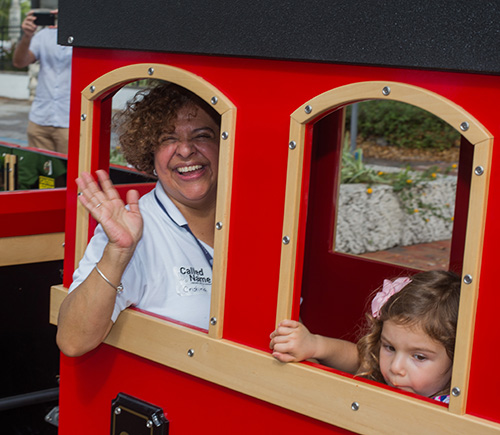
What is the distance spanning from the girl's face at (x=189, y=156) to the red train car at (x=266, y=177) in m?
0.19

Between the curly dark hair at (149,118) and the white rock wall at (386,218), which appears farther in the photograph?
the white rock wall at (386,218)

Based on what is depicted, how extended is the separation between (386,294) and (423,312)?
0.63 feet

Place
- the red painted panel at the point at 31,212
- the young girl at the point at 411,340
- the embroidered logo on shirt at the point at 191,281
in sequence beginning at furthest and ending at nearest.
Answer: the red painted panel at the point at 31,212 → the embroidered logo on shirt at the point at 191,281 → the young girl at the point at 411,340

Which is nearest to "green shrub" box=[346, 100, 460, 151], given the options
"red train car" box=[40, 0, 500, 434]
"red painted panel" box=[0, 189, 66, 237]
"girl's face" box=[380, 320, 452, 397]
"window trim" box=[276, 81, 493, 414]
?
"red painted panel" box=[0, 189, 66, 237]

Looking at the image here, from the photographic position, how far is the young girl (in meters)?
1.80

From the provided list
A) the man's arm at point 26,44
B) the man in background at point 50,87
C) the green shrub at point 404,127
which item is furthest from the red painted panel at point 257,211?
the green shrub at point 404,127

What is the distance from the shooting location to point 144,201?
2287mm

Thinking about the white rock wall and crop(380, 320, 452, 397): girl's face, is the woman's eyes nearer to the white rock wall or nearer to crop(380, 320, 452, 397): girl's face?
crop(380, 320, 452, 397): girl's face

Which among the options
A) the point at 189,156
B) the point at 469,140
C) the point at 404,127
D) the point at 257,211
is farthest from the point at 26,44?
the point at 404,127

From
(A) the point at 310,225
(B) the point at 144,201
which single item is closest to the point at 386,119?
(A) the point at 310,225

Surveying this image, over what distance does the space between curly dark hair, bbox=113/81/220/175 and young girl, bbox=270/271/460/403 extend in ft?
2.54

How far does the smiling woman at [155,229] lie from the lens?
2037 mm

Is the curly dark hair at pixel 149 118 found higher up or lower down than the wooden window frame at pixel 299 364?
higher up

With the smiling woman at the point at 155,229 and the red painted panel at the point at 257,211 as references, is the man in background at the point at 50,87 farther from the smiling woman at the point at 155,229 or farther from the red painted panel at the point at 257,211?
the red painted panel at the point at 257,211
